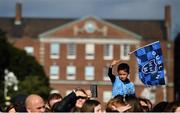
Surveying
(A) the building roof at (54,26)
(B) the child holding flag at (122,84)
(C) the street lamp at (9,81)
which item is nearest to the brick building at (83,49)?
(A) the building roof at (54,26)

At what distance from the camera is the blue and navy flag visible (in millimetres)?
10875

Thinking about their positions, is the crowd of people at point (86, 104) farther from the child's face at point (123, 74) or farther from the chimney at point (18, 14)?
the chimney at point (18, 14)

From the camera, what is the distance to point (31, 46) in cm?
10094

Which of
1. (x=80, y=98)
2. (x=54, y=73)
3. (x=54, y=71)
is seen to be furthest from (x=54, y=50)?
(x=80, y=98)

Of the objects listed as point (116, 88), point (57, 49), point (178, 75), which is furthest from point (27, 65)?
point (116, 88)

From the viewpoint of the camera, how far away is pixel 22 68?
77.9 m

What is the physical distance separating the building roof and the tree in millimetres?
21511

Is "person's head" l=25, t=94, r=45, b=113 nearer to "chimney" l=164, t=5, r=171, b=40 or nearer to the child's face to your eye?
the child's face

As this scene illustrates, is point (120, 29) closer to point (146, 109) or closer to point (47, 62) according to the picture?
point (47, 62)

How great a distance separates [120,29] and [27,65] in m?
24.4

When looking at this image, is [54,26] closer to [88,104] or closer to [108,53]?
[108,53]

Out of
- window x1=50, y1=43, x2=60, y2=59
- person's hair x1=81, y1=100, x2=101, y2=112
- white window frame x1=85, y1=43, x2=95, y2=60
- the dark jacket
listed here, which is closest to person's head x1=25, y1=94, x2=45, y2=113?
the dark jacket

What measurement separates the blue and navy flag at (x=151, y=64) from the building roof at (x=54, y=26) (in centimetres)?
9096

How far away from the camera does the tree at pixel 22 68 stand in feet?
215
